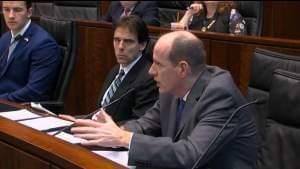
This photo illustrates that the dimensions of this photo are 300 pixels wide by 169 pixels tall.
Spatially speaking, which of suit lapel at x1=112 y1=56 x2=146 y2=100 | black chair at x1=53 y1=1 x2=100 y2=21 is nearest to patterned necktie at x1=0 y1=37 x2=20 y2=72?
suit lapel at x1=112 y1=56 x2=146 y2=100

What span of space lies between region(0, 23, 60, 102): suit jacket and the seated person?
1.16m

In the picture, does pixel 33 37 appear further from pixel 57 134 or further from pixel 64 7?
pixel 64 7

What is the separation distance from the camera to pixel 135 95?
2631 mm

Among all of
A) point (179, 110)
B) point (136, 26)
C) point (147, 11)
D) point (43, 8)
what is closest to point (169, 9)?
point (147, 11)

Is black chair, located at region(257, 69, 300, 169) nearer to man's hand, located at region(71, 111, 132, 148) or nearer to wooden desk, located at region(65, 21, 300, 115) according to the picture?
man's hand, located at region(71, 111, 132, 148)

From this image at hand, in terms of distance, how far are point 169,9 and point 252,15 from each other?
3.63 ft

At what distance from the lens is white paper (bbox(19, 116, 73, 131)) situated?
221cm

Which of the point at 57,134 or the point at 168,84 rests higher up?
the point at 168,84

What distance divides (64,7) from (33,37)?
2841mm

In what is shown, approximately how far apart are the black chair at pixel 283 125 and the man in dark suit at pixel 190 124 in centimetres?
6

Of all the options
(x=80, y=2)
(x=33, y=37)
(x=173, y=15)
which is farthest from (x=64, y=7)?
(x=33, y=37)

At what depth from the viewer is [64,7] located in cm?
622

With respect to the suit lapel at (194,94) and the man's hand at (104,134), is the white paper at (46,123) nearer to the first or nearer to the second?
the man's hand at (104,134)

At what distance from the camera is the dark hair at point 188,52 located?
6.23ft
